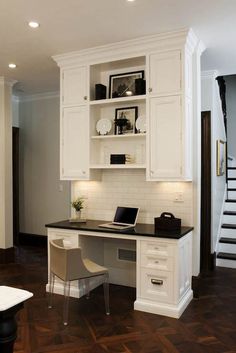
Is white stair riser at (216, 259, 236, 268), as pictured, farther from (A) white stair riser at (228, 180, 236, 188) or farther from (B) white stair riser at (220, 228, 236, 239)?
(A) white stair riser at (228, 180, 236, 188)

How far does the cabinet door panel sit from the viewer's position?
356 centimetres

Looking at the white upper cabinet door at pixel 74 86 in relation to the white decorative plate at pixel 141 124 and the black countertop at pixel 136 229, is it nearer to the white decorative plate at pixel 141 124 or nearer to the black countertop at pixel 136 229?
the white decorative plate at pixel 141 124

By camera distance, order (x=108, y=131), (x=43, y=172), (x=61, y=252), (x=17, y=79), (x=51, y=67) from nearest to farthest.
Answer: (x=61, y=252)
(x=108, y=131)
(x=51, y=67)
(x=17, y=79)
(x=43, y=172)

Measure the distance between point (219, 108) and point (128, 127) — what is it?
2.21 metres

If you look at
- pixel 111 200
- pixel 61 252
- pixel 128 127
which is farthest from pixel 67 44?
pixel 61 252

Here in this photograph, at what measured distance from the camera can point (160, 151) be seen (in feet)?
12.0

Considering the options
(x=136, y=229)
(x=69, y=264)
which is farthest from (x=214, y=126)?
(x=69, y=264)

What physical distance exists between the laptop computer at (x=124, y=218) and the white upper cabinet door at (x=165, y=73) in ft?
4.52

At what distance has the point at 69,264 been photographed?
125 inches

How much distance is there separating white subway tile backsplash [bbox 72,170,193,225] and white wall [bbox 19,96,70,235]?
1854mm

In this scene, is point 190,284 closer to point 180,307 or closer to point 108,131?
point 180,307

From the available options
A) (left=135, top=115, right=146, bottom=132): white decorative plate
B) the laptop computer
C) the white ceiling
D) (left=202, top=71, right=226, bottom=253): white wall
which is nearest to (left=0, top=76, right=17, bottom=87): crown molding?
the white ceiling

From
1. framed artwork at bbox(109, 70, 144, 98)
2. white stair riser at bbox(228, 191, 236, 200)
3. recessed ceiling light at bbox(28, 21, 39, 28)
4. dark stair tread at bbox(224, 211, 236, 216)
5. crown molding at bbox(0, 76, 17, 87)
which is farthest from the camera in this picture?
white stair riser at bbox(228, 191, 236, 200)

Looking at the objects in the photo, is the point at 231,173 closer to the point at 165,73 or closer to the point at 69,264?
the point at 165,73
